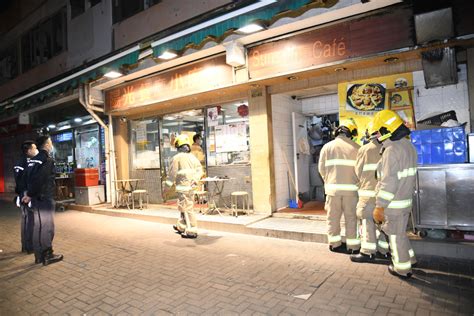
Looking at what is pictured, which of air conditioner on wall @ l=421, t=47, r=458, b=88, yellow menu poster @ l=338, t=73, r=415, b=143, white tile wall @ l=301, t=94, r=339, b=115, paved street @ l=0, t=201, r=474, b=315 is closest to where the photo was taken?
paved street @ l=0, t=201, r=474, b=315

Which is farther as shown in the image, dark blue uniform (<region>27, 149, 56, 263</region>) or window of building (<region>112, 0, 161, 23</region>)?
window of building (<region>112, 0, 161, 23</region>)

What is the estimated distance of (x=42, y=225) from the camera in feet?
18.5

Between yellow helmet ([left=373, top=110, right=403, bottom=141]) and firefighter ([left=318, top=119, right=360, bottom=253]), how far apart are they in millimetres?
1028

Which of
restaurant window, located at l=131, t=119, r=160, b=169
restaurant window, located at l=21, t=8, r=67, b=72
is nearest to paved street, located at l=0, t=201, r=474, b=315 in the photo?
restaurant window, located at l=131, t=119, r=160, b=169

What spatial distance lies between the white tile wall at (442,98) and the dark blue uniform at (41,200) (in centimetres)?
749

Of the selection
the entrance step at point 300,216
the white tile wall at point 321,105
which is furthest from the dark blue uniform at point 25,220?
the white tile wall at point 321,105

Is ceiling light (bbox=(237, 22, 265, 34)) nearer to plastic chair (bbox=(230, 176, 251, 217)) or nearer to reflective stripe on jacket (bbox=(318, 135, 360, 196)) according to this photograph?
reflective stripe on jacket (bbox=(318, 135, 360, 196))

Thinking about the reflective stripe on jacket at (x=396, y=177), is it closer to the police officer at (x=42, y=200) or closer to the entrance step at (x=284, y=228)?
the entrance step at (x=284, y=228)

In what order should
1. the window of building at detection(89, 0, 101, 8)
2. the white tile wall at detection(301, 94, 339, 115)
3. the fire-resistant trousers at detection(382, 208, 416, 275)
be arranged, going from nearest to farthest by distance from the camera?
1. the fire-resistant trousers at detection(382, 208, 416, 275)
2. the white tile wall at detection(301, 94, 339, 115)
3. the window of building at detection(89, 0, 101, 8)

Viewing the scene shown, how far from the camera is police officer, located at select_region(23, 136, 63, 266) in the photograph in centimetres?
557

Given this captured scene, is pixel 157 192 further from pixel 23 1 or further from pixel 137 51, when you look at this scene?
pixel 23 1

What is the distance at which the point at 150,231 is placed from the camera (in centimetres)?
768

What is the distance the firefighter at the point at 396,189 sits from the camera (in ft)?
13.4

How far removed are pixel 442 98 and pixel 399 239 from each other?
3478mm
